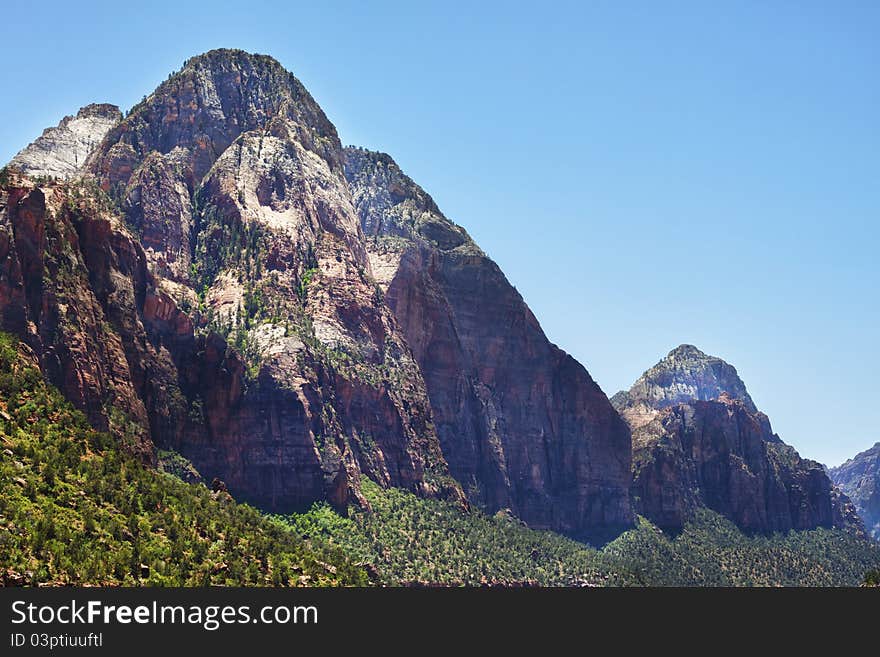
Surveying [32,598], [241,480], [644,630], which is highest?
[241,480]

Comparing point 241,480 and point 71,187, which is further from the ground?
point 71,187

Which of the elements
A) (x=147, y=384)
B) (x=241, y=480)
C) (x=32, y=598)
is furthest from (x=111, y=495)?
(x=241, y=480)

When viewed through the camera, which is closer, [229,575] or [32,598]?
[32,598]

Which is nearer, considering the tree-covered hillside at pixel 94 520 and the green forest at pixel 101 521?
the tree-covered hillside at pixel 94 520

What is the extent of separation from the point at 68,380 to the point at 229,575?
45331 mm

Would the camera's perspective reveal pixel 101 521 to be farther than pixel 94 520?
Yes

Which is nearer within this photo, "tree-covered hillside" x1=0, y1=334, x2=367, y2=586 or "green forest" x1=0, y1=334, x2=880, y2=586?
"tree-covered hillside" x1=0, y1=334, x2=367, y2=586

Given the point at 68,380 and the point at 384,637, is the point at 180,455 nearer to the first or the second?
the point at 68,380

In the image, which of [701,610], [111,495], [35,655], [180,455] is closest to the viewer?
[35,655]

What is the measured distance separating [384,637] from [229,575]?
36.0 m

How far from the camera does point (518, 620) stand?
3179 inches

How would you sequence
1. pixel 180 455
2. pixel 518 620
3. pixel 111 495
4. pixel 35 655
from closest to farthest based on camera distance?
pixel 35 655 < pixel 518 620 < pixel 111 495 < pixel 180 455

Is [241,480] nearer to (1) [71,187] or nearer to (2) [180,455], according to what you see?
(2) [180,455]

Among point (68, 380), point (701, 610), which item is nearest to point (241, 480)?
point (68, 380)
